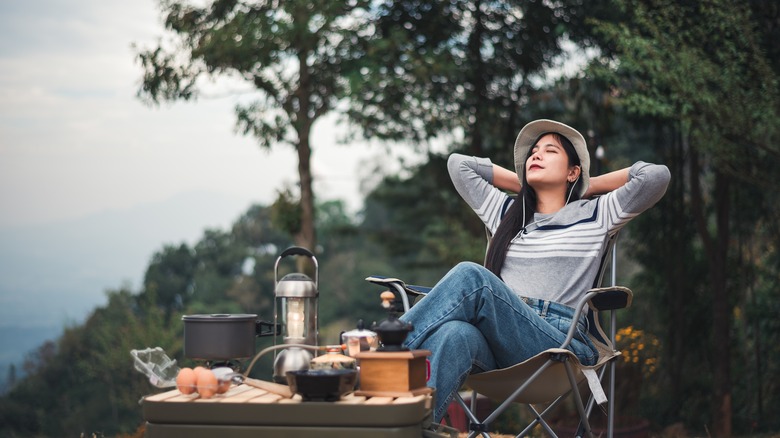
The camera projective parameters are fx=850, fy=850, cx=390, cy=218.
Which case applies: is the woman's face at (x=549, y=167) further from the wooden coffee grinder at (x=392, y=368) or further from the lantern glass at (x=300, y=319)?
the wooden coffee grinder at (x=392, y=368)

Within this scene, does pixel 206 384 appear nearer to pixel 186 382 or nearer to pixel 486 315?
pixel 186 382

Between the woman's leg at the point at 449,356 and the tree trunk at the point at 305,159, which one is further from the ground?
the tree trunk at the point at 305,159

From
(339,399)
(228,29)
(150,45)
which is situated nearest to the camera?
(339,399)

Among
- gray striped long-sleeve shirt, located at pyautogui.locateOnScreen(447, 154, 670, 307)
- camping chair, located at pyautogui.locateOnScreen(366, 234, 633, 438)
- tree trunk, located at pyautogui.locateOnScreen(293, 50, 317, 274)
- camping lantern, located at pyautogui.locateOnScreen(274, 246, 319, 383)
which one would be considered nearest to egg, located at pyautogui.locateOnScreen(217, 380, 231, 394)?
camping lantern, located at pyautogui.locateOnScreen(274, 246, 319, 383)

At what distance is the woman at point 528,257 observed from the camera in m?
2.18

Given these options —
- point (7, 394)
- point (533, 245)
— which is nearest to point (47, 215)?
point (7, 394)

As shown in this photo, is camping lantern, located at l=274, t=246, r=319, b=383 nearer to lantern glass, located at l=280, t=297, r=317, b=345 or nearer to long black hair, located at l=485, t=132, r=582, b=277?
lantern glass, located at l=280, t=297, r=317, b=345

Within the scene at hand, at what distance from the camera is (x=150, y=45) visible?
743 centimetres

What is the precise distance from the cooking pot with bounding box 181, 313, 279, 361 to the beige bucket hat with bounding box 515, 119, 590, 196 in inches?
49.3

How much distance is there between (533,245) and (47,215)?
547 inches

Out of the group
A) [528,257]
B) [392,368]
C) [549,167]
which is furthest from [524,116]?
[392,368]

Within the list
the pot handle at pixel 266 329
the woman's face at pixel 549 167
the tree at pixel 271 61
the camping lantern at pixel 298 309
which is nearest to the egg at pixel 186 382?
the camping lantern at pixel 298 309

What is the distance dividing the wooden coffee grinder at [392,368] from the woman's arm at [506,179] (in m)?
1.42

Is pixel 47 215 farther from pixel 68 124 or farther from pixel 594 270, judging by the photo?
pixel 594 270
